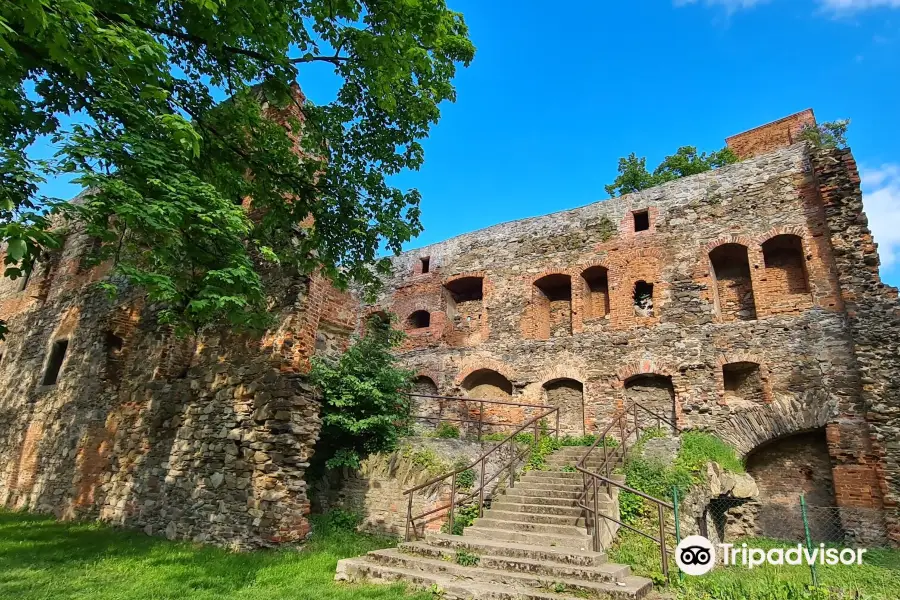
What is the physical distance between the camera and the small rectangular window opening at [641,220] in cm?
1474

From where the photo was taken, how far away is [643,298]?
46.9 feet

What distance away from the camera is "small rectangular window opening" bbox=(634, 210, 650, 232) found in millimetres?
14742

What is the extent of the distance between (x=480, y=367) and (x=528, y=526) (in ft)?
26.8

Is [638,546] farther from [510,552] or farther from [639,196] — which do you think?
[639,196]

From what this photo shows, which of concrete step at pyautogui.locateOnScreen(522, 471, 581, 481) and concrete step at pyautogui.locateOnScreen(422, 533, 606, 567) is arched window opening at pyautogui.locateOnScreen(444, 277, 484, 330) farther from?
concrete step at pyautogui.locateOnScreen(422, 533, 606, 567)

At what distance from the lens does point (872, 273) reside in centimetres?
1085

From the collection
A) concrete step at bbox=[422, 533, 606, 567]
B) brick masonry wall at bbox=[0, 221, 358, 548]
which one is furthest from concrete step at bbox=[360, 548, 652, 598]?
brick masonry wall at bbox=[0, 221, 358, 548]

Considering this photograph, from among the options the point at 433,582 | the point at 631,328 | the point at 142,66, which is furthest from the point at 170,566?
the point at 631,328

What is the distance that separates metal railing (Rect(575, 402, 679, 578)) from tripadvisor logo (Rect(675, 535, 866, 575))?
0.27m

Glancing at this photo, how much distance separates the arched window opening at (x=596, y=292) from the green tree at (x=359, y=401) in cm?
691

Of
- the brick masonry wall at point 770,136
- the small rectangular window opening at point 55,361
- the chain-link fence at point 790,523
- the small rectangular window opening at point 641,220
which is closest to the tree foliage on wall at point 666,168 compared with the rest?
the brick masonry wall at point 770,136

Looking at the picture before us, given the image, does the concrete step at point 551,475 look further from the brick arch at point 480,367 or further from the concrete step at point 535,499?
the brick arch at point 480,367

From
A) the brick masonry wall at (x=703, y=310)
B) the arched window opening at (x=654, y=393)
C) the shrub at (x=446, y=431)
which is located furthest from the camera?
the shrub at (x=446, y=431)

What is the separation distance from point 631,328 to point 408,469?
7.26 m
